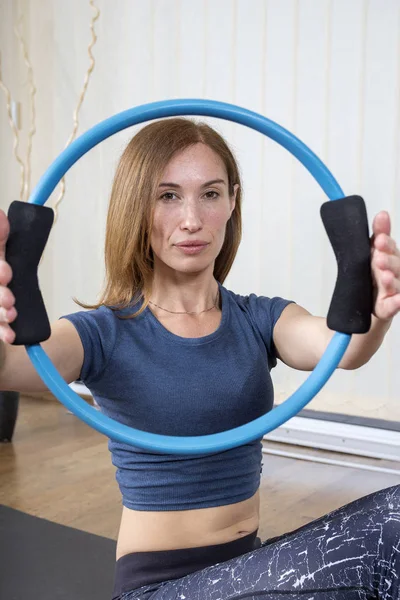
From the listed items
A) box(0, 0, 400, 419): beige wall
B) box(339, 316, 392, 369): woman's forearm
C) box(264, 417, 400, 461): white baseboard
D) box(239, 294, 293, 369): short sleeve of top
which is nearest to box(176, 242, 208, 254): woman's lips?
box(239, 294, 293, 369): short sleeve of top

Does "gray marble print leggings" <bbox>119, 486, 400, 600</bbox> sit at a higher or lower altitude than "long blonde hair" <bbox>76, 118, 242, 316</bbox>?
lower

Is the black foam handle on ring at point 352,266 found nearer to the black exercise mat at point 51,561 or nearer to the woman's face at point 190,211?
the woman's face at point 190,211

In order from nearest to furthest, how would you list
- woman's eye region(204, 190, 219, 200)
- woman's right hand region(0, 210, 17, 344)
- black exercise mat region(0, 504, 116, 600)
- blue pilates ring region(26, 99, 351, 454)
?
woman's right hand region(0, 210, 17, 344), blue pilates ring region(26, 99, 351, 454), woman's eye region(204, 190, 219, 200), black exercise mat region(0, 504, 116, 600)

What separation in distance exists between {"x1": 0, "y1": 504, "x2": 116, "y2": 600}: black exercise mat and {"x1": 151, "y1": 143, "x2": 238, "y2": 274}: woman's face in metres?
0.98

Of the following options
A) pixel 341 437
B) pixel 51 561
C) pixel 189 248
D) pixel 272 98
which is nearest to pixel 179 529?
pixel 189 248

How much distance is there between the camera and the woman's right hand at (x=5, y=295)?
1.04 metres

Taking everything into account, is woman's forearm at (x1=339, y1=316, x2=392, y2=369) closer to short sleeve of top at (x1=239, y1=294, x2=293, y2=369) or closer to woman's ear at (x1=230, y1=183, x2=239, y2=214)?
short sleeve of top at (x1=239, y1=294, x2=293, y2=369)

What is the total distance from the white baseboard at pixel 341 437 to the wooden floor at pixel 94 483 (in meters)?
0.04

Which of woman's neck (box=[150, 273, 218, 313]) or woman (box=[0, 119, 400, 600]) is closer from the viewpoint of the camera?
woman (box=[0, 119, 400, 600])

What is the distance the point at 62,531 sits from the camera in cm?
227

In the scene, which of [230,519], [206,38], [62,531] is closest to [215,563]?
[230,519]

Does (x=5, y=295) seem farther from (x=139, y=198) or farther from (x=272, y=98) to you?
(x=272, y=98)

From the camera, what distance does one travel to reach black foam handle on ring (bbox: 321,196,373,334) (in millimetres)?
1119

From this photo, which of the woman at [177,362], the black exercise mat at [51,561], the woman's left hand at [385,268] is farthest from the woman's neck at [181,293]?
the black exercise mat at [51,561]
